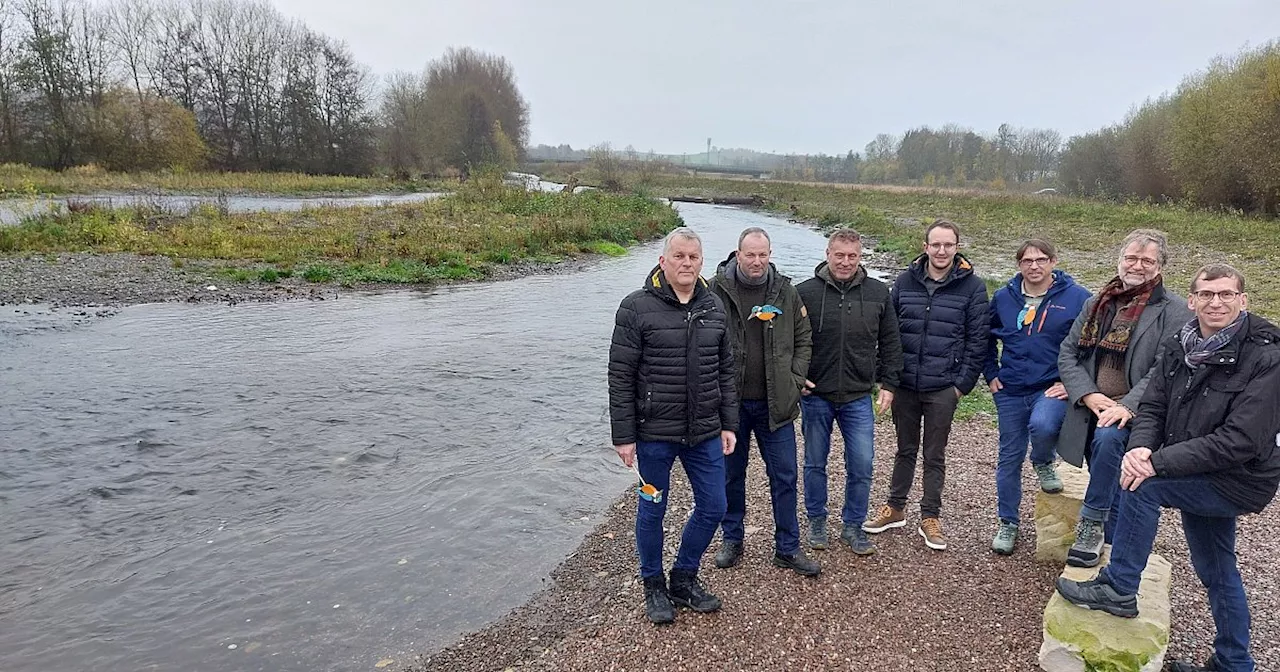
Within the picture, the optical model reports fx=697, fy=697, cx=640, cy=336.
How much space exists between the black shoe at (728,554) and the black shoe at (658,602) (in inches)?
23.8

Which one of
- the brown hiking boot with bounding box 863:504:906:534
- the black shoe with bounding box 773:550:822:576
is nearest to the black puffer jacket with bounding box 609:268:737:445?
the black shoe with bounding box 773:550:822:576

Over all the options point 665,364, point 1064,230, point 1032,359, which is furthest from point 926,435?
point 1064,230

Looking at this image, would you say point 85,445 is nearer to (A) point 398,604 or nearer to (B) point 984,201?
(A) point 398,604

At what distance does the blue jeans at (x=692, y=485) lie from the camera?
13.3 feet

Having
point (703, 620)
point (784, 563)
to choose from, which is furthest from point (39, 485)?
point (784, 563)

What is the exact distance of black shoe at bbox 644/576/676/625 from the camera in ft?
14.0

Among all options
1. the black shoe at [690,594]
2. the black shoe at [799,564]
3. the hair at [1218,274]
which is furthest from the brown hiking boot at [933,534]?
the hair at [1218,274]

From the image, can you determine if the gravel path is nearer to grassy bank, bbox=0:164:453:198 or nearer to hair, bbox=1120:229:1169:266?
hair, bbox=1120:229:1169:266

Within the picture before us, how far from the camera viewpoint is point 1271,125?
998 inches

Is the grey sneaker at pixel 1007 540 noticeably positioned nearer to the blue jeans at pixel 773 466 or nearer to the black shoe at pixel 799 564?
the black shoe at pixel 799 564

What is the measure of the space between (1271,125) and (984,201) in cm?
1659

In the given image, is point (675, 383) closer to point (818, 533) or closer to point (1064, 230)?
point (818, 533)

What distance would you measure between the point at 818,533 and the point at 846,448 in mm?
701

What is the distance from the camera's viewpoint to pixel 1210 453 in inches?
125
